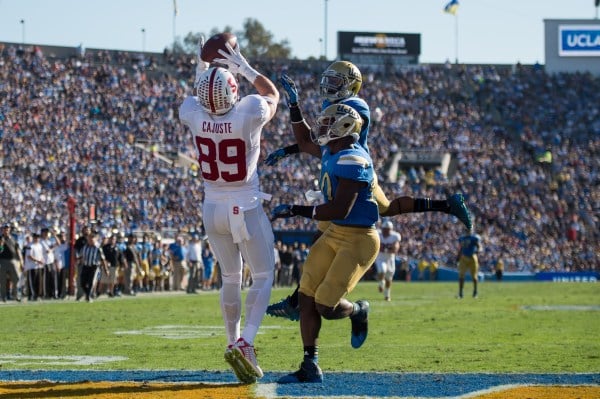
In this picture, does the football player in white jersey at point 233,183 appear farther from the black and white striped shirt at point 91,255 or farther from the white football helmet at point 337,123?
the black and white striped shirt at point 91,255

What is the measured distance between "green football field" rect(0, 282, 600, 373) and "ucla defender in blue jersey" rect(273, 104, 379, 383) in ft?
4.58

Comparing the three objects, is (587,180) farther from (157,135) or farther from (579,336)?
(579,336)

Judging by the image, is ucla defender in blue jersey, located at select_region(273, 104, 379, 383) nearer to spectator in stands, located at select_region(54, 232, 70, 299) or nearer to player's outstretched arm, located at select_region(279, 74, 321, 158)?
player's outstretched arm, located at select_region(279, 74, 321, 158)

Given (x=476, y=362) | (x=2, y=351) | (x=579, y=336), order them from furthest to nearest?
(x=579, y=336), (x=2, y=351), (x=476, y=362)

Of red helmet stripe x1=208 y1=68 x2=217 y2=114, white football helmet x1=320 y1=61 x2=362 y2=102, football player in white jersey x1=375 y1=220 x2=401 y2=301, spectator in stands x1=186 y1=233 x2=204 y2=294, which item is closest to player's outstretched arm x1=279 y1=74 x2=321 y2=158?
white football helmet x1=320 y1=61 x2=362 y2=102

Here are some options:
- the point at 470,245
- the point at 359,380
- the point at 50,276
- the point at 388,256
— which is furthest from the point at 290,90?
the point at 470,245

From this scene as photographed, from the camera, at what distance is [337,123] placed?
24.4 ft

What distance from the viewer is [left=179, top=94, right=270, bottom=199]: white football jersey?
7605 millimetres

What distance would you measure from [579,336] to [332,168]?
704cm

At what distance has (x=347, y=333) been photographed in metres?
13.5

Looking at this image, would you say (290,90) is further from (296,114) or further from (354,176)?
(354,176)

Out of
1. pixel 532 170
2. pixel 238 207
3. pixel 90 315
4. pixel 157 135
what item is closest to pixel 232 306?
pixel 238 207

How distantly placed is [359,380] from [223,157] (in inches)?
80.0

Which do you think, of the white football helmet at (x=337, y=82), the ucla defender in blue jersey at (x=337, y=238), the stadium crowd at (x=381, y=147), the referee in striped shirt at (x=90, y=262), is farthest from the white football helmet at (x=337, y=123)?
the stadium crowd at (x=381, y=147)
